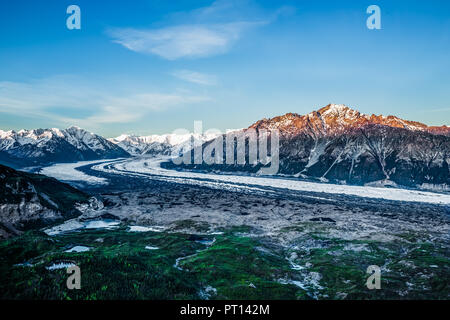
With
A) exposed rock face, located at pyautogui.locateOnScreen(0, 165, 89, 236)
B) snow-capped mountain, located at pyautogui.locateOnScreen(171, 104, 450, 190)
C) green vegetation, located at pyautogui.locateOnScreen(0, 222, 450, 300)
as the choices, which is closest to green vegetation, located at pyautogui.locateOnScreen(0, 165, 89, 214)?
exposed rock face, located at pyautogui.locateOnScreen(0, 165, 89, 236)

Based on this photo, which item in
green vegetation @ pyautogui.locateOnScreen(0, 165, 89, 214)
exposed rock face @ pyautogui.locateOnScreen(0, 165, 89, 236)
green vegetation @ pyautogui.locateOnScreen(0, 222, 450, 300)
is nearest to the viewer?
green vegetation @ pyautogui.locateOnScreen(0, 222, 450, 300)

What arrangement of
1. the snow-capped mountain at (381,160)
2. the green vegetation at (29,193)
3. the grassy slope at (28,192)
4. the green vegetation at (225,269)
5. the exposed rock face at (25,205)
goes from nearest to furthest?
the green vegetation at (225,269), the exposed rock face at (25,205), the grassy slope at (28,192), the green vegetation at (29,193), the snow-capped mountain at (381,160)

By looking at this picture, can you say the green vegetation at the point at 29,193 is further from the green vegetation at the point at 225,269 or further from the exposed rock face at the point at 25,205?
the green vegetation at the point at 225,269

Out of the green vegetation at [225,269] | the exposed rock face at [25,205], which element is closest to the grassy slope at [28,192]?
the exposed rock face at [25,205]

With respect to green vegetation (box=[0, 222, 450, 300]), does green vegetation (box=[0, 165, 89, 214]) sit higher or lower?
higher

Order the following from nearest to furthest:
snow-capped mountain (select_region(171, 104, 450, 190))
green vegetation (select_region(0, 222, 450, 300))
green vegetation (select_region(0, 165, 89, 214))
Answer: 1. green vegetation (select_region(0, 222, 450, 300))
2. green vegetation (select_region(0, 165, 89, 214))
3. snow-capped mountain (select_region(171, 104, 450, 190))

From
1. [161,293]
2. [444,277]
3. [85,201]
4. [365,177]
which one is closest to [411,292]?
[444,277]

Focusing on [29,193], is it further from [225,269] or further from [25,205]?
[225,269]

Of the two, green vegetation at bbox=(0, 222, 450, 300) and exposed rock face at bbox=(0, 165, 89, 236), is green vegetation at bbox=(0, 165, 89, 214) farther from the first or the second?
green vegetation at bbox=(0, 222, 450, 300)

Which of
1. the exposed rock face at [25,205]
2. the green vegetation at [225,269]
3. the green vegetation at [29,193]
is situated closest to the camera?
the green vegetation at [225,269]

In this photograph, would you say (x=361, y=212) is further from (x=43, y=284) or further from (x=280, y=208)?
(x=43, y=284)

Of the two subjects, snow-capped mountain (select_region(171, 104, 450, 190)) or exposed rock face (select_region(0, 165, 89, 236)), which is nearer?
exposed rock face (select_region(0, 165, 89, 236))
